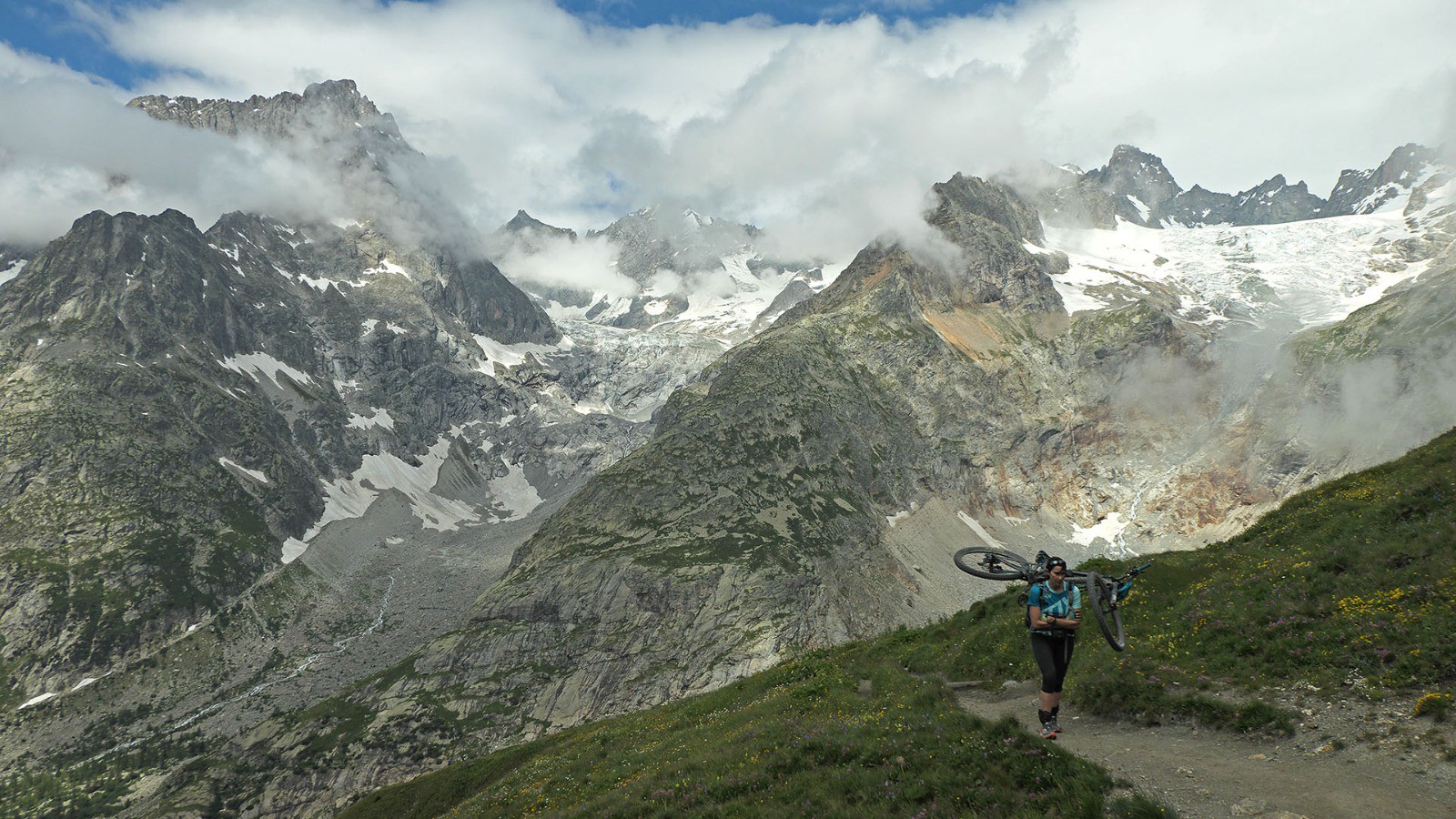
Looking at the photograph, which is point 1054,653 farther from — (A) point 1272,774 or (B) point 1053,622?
(A) point 1272,774

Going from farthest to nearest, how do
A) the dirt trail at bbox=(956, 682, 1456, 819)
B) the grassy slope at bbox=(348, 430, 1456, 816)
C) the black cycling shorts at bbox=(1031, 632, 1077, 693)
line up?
the black cycling shorts at bbox=(1031, 632, 1077, 693) < the grassy slope at bbox=(348, 430, 1456, 816) < the dirt trail at bbox=(956, 682, 1456, 819)

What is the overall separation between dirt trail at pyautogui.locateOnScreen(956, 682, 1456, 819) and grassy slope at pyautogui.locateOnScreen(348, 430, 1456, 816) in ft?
3.58

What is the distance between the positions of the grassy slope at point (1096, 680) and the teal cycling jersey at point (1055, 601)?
2.71 m

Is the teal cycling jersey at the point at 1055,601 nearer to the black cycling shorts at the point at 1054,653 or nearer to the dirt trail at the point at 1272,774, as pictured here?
the black cycling shorts at the point at 1054,653

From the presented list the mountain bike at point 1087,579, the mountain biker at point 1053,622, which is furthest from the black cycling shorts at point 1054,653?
the mountain bike at point 1087,579

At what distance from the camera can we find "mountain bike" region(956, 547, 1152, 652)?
14250 mm

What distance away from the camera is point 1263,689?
19.2m

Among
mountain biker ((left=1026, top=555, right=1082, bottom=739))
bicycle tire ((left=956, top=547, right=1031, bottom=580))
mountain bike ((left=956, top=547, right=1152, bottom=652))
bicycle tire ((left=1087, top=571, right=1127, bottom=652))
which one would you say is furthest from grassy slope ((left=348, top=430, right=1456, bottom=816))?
bicycle tire ((left=956, top=547, right=1031, bottom=580))

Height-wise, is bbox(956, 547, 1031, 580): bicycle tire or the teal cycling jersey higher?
bbox(956, 547, 1031, 580): bicycle tire

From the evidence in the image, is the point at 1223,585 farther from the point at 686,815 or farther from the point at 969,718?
the point at 686,815

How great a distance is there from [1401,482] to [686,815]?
29.7 meters

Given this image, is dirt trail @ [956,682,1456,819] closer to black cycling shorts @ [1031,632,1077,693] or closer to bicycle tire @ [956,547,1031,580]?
black cycling shorts @ [1031,632,1077,693]

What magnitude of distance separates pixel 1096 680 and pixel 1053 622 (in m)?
7.68

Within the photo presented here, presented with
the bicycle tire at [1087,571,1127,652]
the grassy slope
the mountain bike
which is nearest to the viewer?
the bicycle tire at [1087,571,1127,652]
